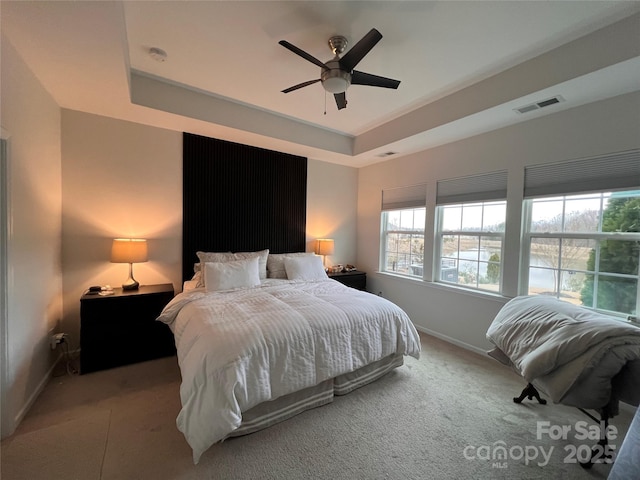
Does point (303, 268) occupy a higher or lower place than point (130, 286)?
higher

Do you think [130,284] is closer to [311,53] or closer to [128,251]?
[128,251]

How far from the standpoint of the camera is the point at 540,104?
7.54ft

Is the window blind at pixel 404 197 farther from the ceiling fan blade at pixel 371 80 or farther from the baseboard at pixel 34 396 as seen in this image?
the baseboard at pixel 34 396

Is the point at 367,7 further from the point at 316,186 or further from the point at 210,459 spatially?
the point at 210,459

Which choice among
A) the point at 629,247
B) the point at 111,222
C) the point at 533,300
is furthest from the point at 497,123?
the point at 111,222

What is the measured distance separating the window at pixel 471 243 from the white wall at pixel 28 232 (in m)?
4.08

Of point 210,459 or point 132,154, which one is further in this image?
point 132,154

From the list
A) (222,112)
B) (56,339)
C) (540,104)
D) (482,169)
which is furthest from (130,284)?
(540,104)

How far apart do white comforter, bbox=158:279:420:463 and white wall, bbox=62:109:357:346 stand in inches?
Answer: 39.2

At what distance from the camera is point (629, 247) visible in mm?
2088

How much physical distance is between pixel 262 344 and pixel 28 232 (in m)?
1.96

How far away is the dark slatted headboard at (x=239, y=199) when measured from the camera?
10.5ft

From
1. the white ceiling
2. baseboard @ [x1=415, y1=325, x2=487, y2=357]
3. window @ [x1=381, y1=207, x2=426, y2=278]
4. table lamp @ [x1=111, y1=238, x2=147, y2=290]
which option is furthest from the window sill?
table lamp @ [x1=111, y1=238, x2=147, y2=290]

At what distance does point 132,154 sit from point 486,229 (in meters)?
4.18
